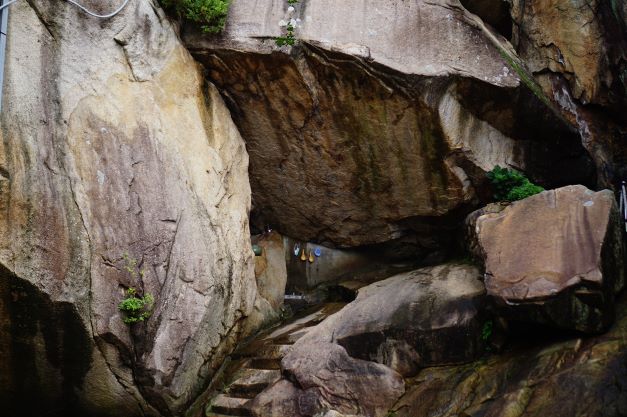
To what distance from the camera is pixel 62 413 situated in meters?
7.09

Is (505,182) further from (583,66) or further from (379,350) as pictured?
(379,350)

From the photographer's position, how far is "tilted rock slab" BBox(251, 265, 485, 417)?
24.2 feet

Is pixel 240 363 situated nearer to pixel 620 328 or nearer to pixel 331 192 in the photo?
pixel 331 192

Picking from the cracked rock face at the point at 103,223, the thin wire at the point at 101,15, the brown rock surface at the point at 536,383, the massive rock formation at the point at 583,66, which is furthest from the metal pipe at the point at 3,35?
the massive rock formation at the point at 583,66

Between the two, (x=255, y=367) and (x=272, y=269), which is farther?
(x=272, y=269)

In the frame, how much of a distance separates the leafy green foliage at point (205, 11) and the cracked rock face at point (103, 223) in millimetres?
348

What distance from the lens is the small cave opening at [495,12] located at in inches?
406

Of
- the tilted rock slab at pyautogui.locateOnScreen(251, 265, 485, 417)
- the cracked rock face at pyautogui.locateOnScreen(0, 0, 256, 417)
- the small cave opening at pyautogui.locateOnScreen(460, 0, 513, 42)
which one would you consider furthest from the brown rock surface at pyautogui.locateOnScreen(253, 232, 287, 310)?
the small cave opening at pyautogui.locateOnScreen(460, 0, 513, 42)

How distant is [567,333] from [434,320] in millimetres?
1584

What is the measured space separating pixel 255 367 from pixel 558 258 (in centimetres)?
414

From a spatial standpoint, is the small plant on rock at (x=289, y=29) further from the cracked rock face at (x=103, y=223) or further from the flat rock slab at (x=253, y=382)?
the flat rock slab at (x=253, y=382)

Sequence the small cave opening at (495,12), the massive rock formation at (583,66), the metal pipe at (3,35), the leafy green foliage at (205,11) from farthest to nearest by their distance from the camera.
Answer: the massive rock formation at (583,66)
the small cave opening at (495,12)
the leafy green foliage at (205,11)
the metal pipe at (3,35)

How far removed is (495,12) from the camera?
1057cm

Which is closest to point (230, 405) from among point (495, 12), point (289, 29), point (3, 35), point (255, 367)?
point (255, 367)
